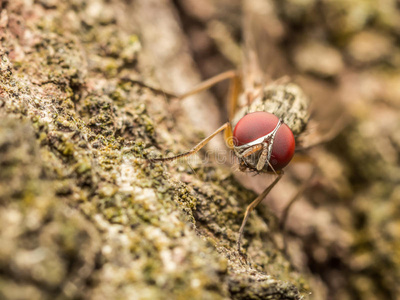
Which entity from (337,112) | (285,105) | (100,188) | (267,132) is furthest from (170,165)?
(337,112)

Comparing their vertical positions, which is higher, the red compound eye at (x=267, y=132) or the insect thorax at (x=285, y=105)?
the insect thorax at (x=285, y=105)

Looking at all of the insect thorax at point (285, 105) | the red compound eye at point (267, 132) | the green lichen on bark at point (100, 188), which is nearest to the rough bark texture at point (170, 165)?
the green lichen on bark at point (100, 188)

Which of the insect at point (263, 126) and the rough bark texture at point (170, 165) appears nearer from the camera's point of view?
the rough bark texture at point (170, 165)

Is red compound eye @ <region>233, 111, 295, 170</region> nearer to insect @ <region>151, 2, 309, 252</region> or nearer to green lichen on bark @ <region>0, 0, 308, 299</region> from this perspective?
insect @ <region>151, 2, 309, 252</region>

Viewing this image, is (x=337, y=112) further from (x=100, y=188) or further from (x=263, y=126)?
(x=100, y=188)

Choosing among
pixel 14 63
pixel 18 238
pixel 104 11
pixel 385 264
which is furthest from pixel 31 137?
pixel 385 264

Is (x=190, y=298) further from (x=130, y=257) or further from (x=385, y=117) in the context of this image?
(x=385, y=117)

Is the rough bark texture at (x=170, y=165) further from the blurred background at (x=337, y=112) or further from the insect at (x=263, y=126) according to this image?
the insect at (x=263, y=126)

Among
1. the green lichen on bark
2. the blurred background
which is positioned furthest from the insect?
the blurred background
